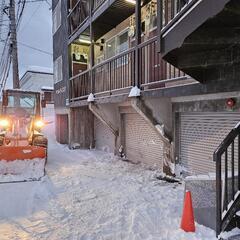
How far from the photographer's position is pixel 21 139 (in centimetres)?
969

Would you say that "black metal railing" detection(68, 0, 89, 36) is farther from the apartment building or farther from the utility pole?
the utility pole

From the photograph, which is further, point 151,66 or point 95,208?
point 151,66

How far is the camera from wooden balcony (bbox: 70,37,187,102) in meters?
6.55

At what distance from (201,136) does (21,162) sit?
193 inches

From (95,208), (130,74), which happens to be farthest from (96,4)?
(95,208)

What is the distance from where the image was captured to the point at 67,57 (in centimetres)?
1394

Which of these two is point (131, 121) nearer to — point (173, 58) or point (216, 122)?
point (216, 122)

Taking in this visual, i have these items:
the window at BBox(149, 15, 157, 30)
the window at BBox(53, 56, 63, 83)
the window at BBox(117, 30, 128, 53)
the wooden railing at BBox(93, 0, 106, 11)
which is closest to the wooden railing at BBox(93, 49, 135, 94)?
the window at BBox(149, 15, 157, 30)

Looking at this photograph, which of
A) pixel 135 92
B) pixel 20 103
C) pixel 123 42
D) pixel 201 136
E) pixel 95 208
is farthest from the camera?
pixel 123 42

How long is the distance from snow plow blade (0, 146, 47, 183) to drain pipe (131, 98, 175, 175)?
3.13 m

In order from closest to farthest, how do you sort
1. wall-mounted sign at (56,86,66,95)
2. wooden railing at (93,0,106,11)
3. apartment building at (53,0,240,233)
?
apartment building at (53,0,240,233) < wooden railing at (93,0,106,11) < wall-mounted sign at (56,86,66,95)

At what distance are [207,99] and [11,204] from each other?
455 cm

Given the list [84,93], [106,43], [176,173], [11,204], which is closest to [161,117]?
[176,173]

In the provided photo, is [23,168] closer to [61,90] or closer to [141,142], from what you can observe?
[141,142]
